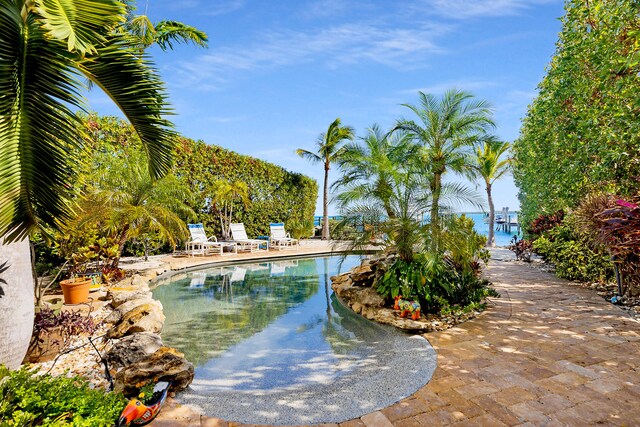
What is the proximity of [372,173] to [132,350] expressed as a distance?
16.6ft

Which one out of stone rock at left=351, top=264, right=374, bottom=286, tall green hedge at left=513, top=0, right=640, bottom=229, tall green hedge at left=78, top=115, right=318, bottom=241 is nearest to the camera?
tall green hedge at left=513, top=0, right=640, bottom=229

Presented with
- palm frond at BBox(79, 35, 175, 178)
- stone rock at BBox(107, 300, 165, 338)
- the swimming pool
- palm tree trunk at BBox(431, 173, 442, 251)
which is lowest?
the swimming pool

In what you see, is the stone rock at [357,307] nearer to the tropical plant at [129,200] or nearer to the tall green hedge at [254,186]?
the tropical plant at [129,200]

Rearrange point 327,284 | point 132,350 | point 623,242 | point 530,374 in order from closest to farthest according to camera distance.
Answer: point 530,374 → point 132,350 → point 623,242 → point 327,284

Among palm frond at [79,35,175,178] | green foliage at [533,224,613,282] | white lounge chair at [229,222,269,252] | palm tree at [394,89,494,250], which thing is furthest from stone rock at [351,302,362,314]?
white lounge chair at [229,222,269,252]

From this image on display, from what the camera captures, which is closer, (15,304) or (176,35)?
(15,304)

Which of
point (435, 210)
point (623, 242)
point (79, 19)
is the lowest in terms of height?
point (623, 242)

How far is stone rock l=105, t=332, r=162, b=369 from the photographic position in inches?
143

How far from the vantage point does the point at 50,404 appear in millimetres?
2459

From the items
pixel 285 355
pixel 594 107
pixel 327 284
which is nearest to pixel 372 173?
pixel 327 284

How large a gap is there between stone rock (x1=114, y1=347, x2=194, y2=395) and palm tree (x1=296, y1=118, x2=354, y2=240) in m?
18.6

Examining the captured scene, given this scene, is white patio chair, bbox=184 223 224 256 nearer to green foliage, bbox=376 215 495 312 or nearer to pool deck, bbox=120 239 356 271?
pool deck, bbox=120 239 356 271

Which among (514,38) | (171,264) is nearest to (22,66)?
(171,264)

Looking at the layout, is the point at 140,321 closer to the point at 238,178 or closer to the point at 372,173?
the point at 372,173
